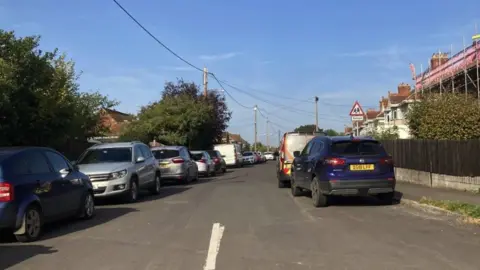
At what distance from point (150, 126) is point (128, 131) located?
65.3 inches

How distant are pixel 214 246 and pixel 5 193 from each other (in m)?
3.35

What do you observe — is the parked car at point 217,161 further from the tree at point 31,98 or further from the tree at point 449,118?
the tree at point 31,98

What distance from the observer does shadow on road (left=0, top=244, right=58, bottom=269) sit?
718 cm

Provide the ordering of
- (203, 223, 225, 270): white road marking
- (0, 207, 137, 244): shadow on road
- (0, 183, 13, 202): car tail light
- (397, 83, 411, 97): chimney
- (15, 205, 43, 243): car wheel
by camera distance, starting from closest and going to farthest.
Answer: (203, 223, 225, 270): white road marking → (0, 183, 13, 202): car tail light → (15, 205, 43, 243): car wheel → (0, 207, 137, 244): shadow on road → (397, 83, 411, 97): chimney

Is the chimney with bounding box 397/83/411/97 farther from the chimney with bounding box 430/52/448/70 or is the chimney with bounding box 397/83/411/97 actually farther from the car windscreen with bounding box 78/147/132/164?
the car windscreen with bounding box 78/147/132/164

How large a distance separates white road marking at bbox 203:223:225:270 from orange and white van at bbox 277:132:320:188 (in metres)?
8.75

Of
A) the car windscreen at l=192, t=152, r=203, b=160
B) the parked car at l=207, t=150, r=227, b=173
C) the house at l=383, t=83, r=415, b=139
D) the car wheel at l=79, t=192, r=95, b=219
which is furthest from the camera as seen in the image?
the house at l=383, t=83, r=415, b=139

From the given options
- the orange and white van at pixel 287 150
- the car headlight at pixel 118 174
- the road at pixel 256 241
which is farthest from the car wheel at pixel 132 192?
the orange and white van at pixel 287 150

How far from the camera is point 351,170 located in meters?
12.3

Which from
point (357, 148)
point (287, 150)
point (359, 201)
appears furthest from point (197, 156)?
point (357, 148)

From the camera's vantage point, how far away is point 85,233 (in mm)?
9523

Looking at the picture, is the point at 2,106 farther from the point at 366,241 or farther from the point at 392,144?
the point at 392,144

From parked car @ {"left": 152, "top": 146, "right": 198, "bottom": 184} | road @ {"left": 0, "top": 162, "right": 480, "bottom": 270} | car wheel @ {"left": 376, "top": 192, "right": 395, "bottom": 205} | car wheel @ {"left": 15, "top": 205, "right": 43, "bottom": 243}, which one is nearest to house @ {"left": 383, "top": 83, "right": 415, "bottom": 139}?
parked car @ {"left": 152, "top": 146, "right": 198, "bottom": 184}

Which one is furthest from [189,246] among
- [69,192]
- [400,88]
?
[400,88]
